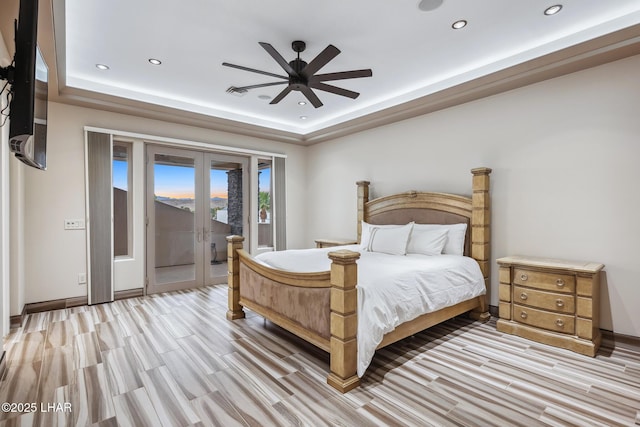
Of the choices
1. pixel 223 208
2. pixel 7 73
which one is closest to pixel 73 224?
pixel 223 208

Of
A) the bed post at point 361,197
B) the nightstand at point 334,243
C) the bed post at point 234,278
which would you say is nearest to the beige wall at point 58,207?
the bed post at point 234,278

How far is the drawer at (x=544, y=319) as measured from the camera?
Result: 9.54 ft

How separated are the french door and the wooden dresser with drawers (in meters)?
4.26

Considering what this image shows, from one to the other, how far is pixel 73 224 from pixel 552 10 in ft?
18.7

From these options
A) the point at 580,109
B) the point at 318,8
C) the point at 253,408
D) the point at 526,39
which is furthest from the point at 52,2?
the point at 580,109

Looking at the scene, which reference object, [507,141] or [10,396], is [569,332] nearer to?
[507,141]

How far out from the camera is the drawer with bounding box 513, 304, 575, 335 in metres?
2.91

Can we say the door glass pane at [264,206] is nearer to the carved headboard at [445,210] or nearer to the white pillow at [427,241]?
the carved headboard at [445,210]

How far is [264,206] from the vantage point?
6.13 metres

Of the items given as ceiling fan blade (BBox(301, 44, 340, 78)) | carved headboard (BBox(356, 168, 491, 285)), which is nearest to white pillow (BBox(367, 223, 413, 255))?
carved headboard (BBox(356, 168, 491, 285))

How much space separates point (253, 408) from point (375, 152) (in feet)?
13.6

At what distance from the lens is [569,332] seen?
2900mm

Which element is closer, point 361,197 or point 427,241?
point 427,241

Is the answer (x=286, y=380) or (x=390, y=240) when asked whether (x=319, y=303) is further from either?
Answer: (x=390, y=240)
